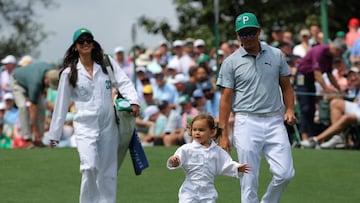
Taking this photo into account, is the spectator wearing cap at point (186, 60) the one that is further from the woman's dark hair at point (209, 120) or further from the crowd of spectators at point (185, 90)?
the woman's dark hair at point (209, 120)

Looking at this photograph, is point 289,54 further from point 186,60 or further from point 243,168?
point 243,168

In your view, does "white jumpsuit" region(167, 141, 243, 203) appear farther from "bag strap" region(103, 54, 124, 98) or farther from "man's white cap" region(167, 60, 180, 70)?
"man's white cap" region(167, 60, 180, 70)

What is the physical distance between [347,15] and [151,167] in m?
22.0

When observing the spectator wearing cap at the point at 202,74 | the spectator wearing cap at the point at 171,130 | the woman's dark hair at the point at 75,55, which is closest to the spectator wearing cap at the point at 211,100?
the spectator wearing cap at the point at 202,74

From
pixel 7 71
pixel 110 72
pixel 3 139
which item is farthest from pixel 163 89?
pixel 110 72

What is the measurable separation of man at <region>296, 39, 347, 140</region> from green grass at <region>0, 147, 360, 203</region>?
1577 mm

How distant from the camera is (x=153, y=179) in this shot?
15516 mm

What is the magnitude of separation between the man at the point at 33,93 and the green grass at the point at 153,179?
5.45 ft

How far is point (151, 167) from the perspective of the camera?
16.6m

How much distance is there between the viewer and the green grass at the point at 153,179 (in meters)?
14.0

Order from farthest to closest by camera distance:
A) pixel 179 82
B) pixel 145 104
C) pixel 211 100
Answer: pixel 179 82, pixel 145 104, pixel 211 100

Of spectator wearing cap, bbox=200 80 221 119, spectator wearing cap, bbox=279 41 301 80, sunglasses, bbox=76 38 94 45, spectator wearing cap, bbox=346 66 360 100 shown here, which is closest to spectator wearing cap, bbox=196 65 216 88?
spectator wearing cap, bbox=200 80 221 119

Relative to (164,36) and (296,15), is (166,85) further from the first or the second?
(164,36)

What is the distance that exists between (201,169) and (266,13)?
2847cm
